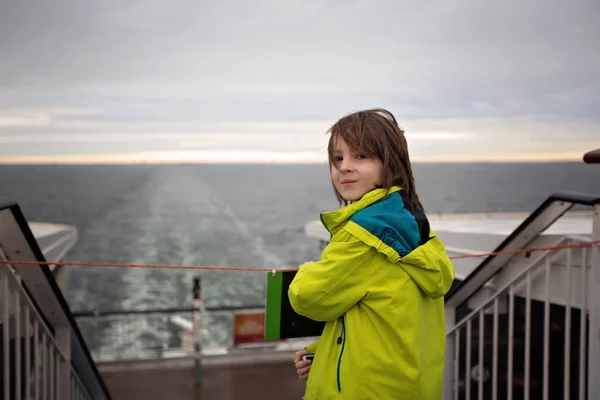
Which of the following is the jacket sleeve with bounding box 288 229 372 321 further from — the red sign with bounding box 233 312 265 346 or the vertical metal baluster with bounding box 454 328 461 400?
the red sign with bounding box 233 312 265 346

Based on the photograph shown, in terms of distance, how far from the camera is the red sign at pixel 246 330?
285 inches

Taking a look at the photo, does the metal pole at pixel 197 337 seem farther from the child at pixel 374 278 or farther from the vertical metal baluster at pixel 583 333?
the child at pixel 374 278

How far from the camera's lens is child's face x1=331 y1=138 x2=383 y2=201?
1465mm

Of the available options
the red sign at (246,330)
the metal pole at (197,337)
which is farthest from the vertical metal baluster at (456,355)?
the red sign at (246,330)

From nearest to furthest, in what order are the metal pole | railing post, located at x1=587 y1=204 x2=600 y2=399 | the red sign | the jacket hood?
the jacket hood, railing post, located at x1=587 y1=204 x2=600 y2=399, the metal pole, the red sign

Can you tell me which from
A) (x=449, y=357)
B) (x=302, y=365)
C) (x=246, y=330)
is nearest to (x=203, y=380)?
(x=246, y=330)

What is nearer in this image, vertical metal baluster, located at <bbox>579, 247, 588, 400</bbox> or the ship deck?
vertical metal baluster, located at <bbox>579, 247, 588, 400</bbox>

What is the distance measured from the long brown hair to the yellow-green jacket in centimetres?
4

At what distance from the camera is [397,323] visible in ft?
4.59

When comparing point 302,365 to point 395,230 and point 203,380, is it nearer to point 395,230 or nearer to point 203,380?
point 395,230

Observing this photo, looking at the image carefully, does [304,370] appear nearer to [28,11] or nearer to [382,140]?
[382,140]

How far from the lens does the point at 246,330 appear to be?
23.9 ft

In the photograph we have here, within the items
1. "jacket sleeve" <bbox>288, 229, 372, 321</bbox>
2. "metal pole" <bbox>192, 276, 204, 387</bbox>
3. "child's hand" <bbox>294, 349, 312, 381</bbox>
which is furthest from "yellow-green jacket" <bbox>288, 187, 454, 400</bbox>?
"metal pole" <bbox>192, 276, 204, 387</bbox>

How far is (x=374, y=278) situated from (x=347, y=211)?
161 mm
